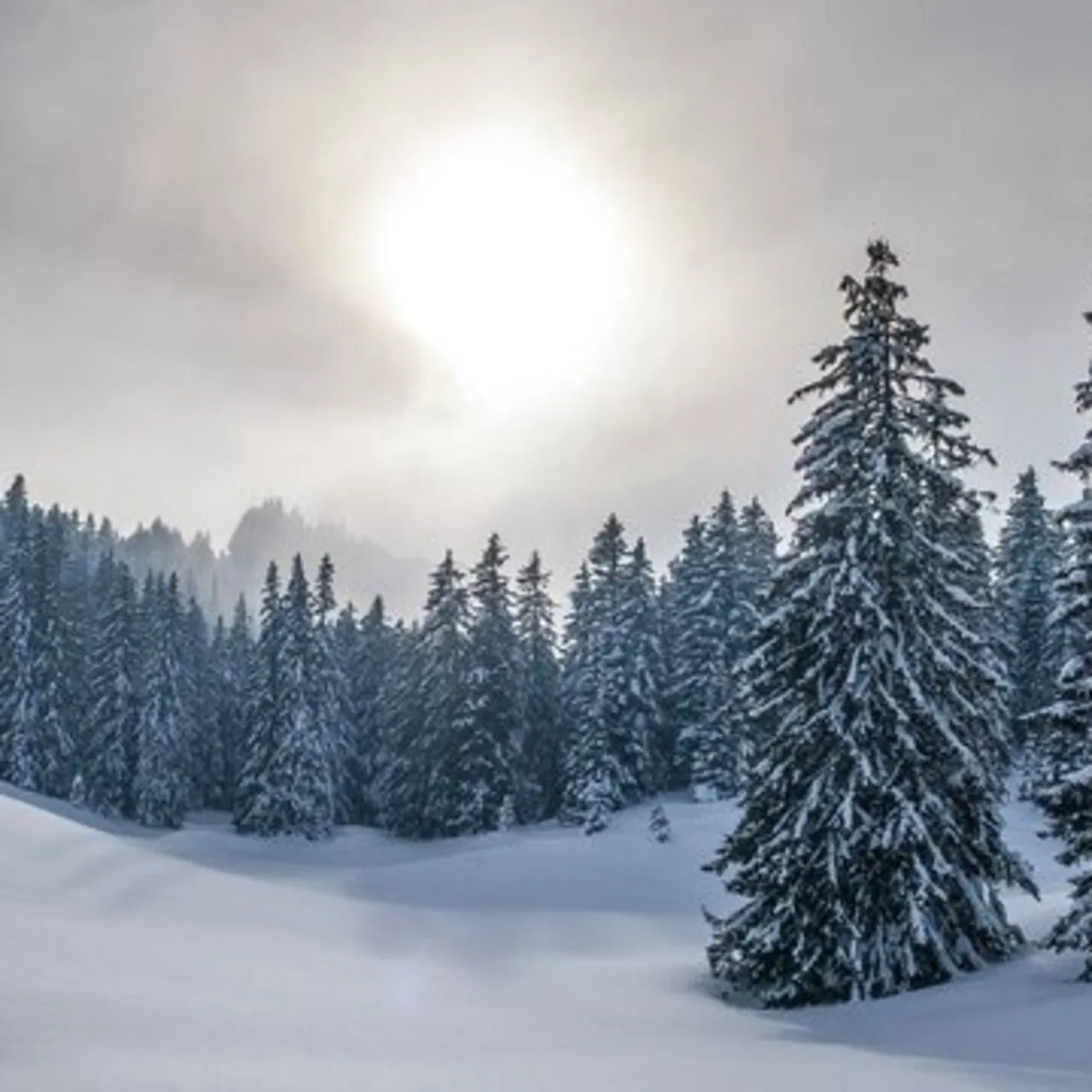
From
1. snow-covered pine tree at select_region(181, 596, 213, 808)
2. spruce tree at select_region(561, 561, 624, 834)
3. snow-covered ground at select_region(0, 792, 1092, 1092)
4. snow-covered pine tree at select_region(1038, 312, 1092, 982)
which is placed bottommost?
snow-covered ground at select_region(0, 792, 1092, 1092)

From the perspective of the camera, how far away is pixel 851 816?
59.3 feet

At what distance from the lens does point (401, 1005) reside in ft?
50.6

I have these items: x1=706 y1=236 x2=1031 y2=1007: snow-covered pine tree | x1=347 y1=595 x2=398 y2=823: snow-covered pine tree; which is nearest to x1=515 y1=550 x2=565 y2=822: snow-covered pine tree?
x1=347 y1=595 x2=398 y2=823: snow-covered pine tree

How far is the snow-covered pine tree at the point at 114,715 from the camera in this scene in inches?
2699

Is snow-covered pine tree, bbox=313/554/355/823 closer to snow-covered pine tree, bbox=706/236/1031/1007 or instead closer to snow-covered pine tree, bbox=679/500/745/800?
snow-covered pine tree, bbox=679/500/745/800

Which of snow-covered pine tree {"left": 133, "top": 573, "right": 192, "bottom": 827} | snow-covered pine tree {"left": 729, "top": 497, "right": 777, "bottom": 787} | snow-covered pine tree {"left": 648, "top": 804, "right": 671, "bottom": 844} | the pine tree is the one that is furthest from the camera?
snow-covered pine tree {"left": 133, "top": 573, "right": 192, "bottom": 827}

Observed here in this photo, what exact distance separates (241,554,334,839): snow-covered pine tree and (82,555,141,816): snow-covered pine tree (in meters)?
8.57

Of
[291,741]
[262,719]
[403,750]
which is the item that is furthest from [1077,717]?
[262,719]

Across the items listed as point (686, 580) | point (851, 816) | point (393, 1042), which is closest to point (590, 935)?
point (851, 816)

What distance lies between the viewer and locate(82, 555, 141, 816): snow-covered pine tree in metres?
68.6

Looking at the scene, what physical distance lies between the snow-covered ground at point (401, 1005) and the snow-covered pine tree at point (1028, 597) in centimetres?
2885

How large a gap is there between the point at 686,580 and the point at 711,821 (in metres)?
19.7

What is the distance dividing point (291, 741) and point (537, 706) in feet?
46.7

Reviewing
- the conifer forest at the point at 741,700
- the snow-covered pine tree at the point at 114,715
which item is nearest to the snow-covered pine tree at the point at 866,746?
the conifer forest at the point at 741,700
